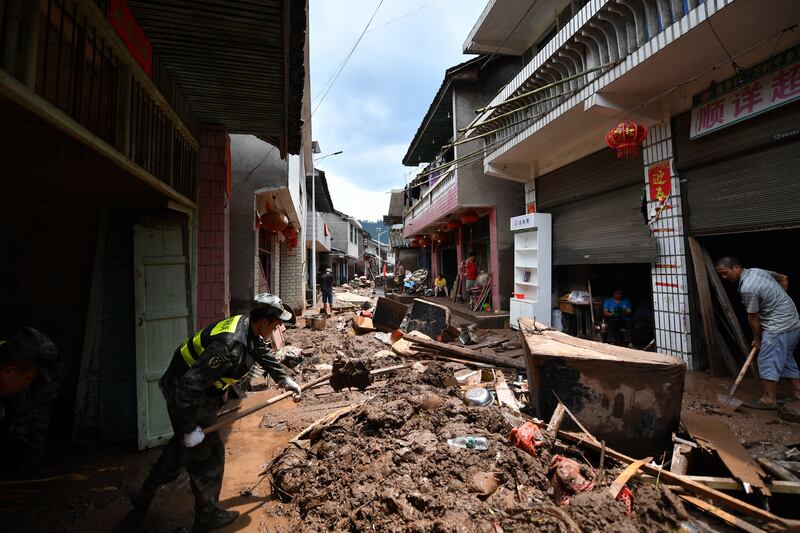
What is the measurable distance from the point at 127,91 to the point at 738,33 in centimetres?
675

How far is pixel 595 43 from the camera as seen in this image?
19.1ft

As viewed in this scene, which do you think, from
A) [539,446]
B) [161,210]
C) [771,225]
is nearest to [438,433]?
[539,446]

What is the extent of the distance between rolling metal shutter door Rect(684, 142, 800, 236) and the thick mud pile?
415cm

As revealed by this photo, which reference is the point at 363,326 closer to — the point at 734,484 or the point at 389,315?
the point at 389,315

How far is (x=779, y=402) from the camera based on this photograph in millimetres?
4055

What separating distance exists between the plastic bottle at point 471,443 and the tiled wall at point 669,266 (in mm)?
4527

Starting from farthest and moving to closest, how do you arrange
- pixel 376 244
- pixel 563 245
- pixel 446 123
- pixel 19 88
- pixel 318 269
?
pixel 376 244 → pixel 318 269 → pixel 446 123 → pixel 563 245 → pixel 19 88

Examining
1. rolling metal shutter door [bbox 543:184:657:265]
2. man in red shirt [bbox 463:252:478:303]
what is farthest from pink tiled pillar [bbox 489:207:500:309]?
rolling metal shutter door [bbox 543:184:657:265]

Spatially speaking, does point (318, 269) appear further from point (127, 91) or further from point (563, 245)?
point (127, 91)

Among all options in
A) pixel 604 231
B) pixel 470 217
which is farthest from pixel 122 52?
pixel 470 217

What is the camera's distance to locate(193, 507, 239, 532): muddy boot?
8.54 ft

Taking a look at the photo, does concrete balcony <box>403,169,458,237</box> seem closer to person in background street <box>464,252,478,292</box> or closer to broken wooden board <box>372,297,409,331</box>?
person in background street <box>464,252,478,292</box>

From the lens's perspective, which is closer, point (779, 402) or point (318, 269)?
point (779, 402)

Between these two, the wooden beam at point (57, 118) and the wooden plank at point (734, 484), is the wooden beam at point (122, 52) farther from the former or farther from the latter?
the wooden plank at point (734, 484)
